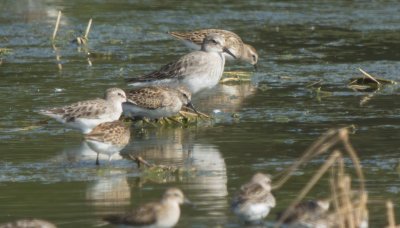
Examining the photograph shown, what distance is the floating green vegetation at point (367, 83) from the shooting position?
14992 mm

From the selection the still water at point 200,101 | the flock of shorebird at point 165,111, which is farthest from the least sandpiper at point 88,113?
the still water at point 200,101

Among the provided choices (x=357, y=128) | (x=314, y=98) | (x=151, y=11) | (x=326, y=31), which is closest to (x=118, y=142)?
(x=357, y=128)

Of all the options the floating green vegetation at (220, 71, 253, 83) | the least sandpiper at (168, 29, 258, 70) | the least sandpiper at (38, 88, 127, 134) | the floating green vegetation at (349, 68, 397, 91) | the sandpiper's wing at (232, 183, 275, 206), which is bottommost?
the sandpiper's wing at (232, 183, 275, 206)

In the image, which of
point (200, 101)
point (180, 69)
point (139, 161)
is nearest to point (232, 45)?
point (180, 69)

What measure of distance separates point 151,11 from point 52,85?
32.9ft

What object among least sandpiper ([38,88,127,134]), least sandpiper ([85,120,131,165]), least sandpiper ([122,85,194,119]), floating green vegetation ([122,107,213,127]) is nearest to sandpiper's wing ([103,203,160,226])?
least sandpiper ([85,120,131,165])

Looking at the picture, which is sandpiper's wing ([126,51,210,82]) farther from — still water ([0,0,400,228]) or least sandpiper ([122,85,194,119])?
least sandpiper ([122,85,194,119])

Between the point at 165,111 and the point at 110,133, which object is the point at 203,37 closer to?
the point at 165,111

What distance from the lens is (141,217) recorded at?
23.2 ft

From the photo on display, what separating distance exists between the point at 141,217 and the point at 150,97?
216 inches

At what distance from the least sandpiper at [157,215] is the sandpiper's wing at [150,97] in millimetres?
5143

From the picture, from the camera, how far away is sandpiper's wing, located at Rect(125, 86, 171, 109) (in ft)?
40.3

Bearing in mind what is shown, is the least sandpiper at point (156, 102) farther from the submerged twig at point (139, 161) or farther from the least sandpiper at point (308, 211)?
the least sandpiper at point (308, 211)

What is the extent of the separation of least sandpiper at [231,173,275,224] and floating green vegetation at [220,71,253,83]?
8886 mm
